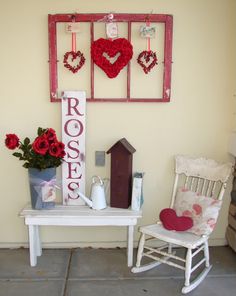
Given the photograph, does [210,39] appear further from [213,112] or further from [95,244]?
[95,244]

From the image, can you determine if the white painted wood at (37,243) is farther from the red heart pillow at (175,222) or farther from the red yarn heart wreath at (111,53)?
the red yarn heart wreath at (111,53)

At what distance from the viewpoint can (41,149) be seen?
2.49 m

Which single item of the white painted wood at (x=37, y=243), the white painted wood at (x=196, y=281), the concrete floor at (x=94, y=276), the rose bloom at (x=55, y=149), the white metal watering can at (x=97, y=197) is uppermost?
the rose bloom at (x=55, y=149)

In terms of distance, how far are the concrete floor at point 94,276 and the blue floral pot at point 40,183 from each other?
502 mm

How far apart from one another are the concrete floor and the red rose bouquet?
0.81m

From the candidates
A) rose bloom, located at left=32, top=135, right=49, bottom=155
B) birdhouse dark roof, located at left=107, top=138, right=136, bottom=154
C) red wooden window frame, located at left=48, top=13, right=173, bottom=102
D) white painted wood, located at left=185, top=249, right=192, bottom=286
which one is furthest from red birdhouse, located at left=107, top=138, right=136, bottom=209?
white painted wood, located at left=185, top=249, right=192, bottom=286

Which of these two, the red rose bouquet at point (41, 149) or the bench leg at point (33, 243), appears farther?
the bench leg at point (33, 243)

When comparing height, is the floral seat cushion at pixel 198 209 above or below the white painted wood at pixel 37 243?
above

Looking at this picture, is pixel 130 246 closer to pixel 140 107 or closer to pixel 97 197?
pixel 97 197

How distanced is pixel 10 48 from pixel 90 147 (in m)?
1.02

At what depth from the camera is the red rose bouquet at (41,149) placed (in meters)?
2.50

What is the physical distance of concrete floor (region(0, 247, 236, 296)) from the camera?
238 cm

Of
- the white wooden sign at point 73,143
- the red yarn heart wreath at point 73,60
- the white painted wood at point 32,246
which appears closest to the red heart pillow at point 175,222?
the white wooden sign at point 73,143

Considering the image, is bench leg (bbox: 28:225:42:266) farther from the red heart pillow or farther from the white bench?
the red heart pillow
